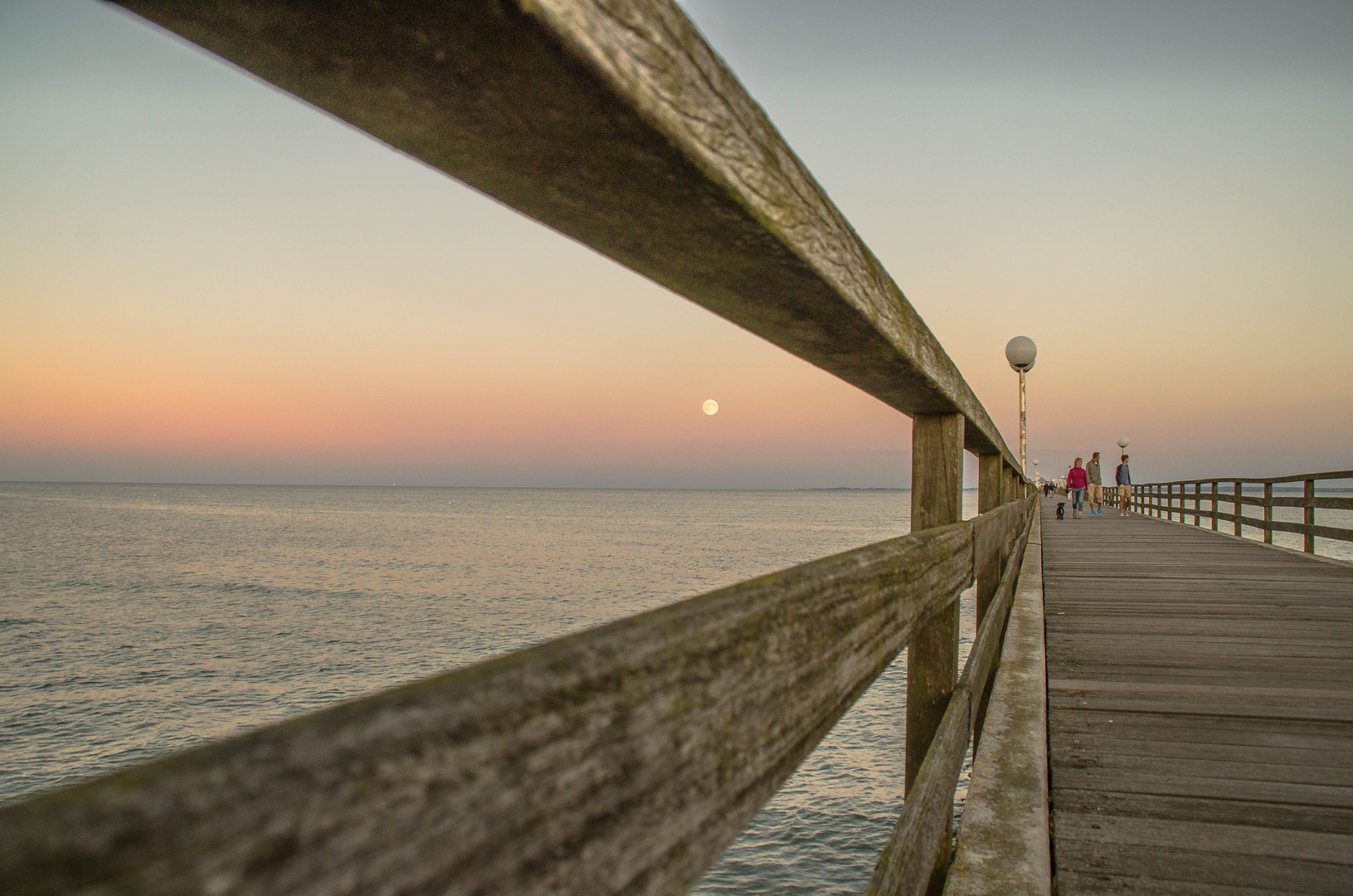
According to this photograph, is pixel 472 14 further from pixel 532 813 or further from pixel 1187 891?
pixel 1187 891

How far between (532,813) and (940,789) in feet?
4.76

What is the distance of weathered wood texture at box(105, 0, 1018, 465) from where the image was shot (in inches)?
20.7

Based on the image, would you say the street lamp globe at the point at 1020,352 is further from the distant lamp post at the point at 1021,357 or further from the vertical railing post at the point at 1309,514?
the vertical railing post at the point at 1309,514

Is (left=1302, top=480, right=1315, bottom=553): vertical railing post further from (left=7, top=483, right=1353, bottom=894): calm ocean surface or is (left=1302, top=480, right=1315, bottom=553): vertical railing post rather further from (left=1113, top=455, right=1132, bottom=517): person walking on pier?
(left=1113, top=455, right=1132, bottom=517): person walking on pier

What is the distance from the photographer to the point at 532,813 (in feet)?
1.49

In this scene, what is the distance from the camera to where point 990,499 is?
15.7 feet

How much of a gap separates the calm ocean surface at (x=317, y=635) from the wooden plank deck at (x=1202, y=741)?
148 inches

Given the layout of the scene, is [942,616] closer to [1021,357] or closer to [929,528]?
[929,528]

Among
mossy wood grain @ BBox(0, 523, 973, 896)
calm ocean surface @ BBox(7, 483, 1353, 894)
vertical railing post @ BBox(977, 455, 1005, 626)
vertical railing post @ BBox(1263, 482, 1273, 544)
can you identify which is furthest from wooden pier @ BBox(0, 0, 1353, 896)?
vertical railing post @ BBox(1263, 482, 1273, 544)

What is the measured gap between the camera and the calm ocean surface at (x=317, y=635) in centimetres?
841

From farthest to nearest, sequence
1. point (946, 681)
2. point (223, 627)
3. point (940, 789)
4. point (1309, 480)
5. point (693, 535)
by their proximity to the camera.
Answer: point (693, 535) < point (223, 627) < point (1309, 480) < point (946, 681) < point (940, 789)

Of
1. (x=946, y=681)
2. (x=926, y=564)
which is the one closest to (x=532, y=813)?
Result: (x=926, y=564)

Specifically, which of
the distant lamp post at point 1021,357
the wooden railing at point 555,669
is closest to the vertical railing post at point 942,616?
the wooden railing at point 555,669

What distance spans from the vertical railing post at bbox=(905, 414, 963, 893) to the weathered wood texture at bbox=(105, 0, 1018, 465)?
1.35 meters
